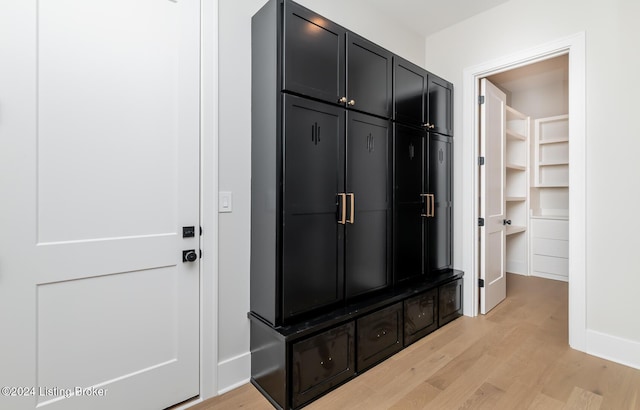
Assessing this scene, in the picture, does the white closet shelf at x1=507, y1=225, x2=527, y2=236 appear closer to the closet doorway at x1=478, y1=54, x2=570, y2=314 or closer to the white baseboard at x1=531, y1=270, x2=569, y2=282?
the closet doorway at x1=478, y1=54, x2=570, y2=314

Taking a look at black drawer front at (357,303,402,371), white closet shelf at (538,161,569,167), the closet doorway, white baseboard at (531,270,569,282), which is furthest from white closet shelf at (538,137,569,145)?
black drawer front at (357,303,402,371)

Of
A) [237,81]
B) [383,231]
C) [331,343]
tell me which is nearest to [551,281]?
[383,231]

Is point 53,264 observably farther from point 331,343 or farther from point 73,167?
point 331,343

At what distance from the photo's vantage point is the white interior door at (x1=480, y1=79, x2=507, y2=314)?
307 cm

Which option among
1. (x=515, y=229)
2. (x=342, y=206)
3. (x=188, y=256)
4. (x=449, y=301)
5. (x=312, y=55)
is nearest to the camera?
(x=188, y=256)

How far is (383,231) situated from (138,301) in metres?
1.71

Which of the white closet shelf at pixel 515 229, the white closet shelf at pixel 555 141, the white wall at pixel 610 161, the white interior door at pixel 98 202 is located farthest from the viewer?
the white closet shelf at pixel 555 141

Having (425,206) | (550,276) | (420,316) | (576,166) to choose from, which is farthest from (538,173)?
(420,316)

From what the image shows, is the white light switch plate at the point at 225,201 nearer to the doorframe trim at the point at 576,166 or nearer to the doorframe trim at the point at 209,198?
the doorframe trim at the point at 209,198

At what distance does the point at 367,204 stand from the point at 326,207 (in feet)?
1.36

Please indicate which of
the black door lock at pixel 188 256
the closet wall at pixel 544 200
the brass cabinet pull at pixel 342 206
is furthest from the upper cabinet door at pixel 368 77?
the closet wall at pixel 544 200

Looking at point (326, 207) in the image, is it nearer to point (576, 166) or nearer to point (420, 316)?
point (420, 316)

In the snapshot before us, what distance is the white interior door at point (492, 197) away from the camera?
3.07 m

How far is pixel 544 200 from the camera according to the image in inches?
188
